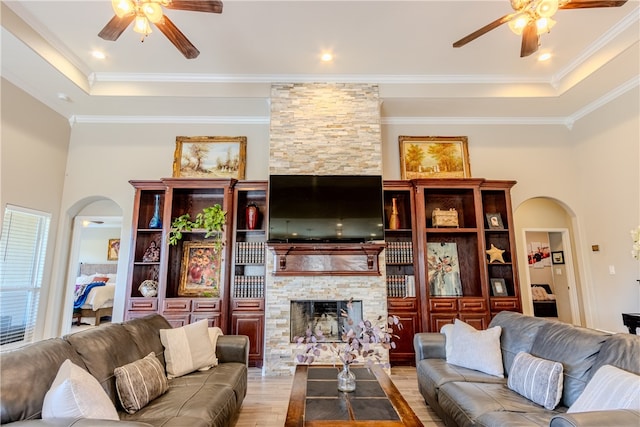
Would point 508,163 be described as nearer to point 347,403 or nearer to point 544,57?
point 544,57

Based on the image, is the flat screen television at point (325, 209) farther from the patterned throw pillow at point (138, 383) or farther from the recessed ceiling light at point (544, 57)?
the recessed ceiling light at point (544, 57)

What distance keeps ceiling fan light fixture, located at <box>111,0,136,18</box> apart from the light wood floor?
12.4 ft

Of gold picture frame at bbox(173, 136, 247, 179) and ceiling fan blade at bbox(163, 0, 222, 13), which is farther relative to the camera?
gold picture frame at bbox(173, 136, 247, 179)

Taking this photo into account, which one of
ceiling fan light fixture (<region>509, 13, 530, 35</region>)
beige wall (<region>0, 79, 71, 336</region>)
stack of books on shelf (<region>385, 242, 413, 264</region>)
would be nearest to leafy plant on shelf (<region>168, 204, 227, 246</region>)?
beige wall (<region>0, 79, 71, 336</region>)

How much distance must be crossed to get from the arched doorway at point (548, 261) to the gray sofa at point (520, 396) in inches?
Answer: 124

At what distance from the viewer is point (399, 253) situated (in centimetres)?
505

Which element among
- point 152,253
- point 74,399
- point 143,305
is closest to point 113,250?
point 152,253

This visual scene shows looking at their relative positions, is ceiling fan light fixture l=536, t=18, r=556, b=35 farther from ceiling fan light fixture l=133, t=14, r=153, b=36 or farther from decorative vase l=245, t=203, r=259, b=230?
decorative vase l=245, t=203, r=259, b=230

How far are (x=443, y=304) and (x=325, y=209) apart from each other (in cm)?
219

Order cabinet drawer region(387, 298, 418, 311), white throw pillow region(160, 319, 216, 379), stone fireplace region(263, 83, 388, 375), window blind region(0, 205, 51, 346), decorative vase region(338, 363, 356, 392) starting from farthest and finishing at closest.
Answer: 1. cabinet drawer region(387, 298, 418, 311)
2. window blind region(0, 205, 51, 346)
3. stone fireplace region(263, 83, 388, 375)
4. white throw pillow region(160, 319, 216, 379)
5. decorative vase region(338, 363, 356, 392)

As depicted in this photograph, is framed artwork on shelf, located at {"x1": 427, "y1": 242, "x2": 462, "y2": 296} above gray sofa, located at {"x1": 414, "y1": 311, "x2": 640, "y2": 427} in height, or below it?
above

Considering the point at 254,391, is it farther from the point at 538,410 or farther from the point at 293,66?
the point at 293,66

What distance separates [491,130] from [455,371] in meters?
4.54

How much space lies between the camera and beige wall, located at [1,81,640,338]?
5152 millimetres
